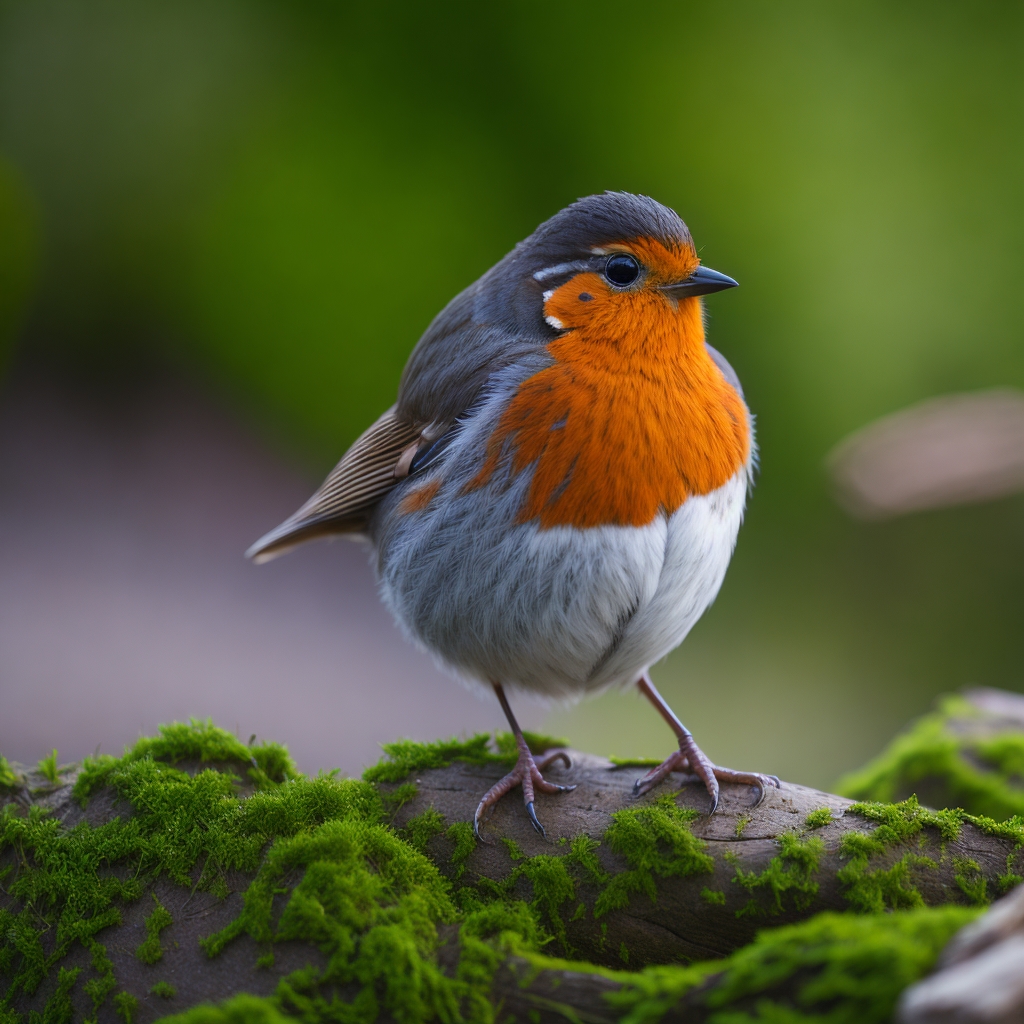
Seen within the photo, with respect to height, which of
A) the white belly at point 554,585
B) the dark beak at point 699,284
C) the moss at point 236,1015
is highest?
the dark beak at point 699,284

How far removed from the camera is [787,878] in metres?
2.44

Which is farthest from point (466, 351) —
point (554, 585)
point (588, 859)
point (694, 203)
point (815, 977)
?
point (694, 203)

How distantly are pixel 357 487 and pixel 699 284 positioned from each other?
143 centimetres

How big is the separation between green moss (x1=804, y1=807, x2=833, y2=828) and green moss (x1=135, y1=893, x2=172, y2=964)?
5.51ft

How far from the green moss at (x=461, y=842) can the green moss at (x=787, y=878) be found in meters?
0.72

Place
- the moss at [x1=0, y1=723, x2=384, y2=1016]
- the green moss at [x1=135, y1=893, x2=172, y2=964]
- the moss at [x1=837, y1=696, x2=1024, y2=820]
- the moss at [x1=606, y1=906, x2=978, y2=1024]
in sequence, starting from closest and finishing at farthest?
the moss at [x1=606, y1=906, x2=978, y2=1024] → the green moss at [x1=135, y1=893, x2=172, y2=964] → the moss at [x1=0, y1=723, x2=384, y2=1016] → the moss at [x1=837, y1=696, x2=1024, y2=820]

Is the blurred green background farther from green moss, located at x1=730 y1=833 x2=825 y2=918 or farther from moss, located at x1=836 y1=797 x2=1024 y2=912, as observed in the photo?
green moss, located at x1=730 y1=833 x2=825 y2=918

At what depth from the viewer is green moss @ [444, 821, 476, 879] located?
2684mm

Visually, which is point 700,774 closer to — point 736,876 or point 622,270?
point 736,876

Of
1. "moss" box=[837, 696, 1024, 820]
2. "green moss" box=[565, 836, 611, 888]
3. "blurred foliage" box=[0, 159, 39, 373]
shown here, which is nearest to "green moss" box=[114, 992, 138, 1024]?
"green moss" box=[565, 836, 611, 888]

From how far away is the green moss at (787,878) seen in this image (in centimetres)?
244

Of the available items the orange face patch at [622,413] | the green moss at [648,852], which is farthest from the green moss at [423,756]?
the orange face patch at [622,413]

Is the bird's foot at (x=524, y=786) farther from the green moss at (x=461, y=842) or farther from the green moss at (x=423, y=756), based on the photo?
the green moss at (x=423, y=756)

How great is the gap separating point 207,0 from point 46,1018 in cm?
715
